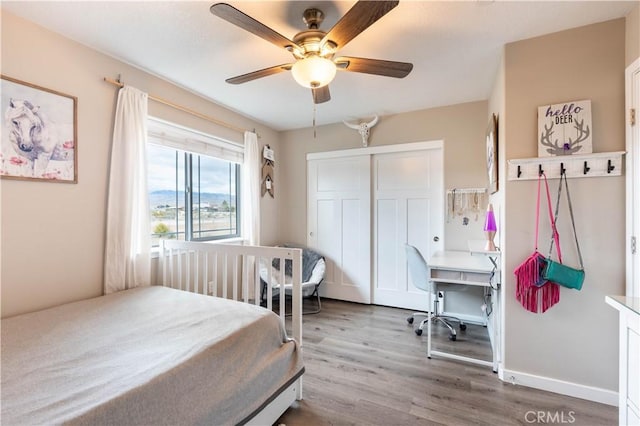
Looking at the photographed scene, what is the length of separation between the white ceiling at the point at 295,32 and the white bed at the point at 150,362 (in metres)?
1.51

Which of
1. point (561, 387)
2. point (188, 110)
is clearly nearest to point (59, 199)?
point (188, 110)

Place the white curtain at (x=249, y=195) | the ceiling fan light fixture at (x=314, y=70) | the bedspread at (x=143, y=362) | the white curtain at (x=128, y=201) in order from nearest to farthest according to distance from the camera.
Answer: the bedspread at (x=143, y=362) < the ceiling fan light fixture at (x=314, y=70) < the white curtain at (x=128, y=201) < the white curtain at (x=249, y=195)

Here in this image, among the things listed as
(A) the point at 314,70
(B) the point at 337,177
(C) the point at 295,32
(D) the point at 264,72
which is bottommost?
(B) the point at 337,177

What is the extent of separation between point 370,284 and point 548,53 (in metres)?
2.84

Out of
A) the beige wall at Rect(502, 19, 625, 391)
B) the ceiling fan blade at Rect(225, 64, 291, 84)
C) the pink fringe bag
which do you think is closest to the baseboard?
the beige wall at Rect(502, 19, 625, 391)

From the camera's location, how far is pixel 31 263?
1.81m

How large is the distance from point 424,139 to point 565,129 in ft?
5.26

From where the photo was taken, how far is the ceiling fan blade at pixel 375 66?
5.59 ft

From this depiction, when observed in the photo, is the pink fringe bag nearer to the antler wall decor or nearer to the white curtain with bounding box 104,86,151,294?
the antler wall decor

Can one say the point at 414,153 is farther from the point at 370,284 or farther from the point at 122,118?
the point at 122,118

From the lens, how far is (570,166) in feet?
6.09

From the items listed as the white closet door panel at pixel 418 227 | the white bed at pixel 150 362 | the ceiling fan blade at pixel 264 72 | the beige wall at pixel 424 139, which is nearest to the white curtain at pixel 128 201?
the white bed at pixel 150 362

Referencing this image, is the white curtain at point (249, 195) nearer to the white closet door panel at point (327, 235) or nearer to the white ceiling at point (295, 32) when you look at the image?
the white ceiling at point (295, 32)

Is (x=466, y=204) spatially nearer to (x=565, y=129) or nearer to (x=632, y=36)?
(x=565, y=129)
